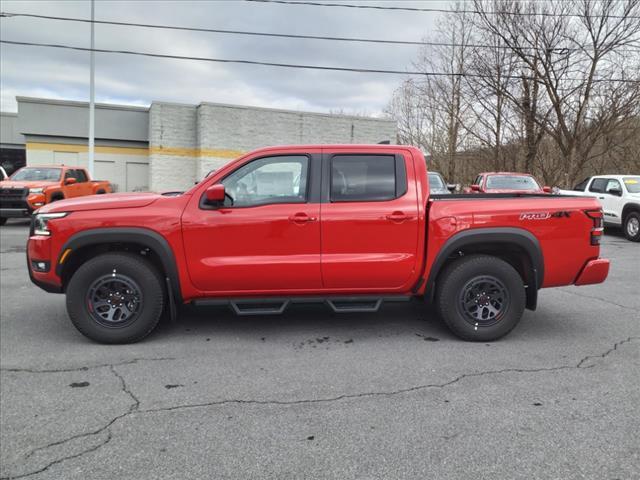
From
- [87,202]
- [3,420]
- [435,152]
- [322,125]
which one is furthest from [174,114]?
[3,420]

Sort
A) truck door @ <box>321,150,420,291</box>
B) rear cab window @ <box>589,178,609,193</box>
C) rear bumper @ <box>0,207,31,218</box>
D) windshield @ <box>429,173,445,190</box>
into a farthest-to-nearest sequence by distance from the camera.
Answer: windshield @ <box>429,173,445,190</box>
rear bumper @ <box>0,207,31,218</box>
rear cab window @ <box>589,178,609,193</box>
truck door @ <box>321,150,420,291</box>

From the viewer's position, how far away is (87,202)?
14.8ft

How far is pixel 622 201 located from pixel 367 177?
466 inches

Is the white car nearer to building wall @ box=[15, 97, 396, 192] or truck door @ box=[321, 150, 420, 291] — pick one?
truck door @ box=[321, 150, 420, 291]

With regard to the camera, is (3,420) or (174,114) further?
(174,114)

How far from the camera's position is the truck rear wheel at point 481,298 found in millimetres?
4543

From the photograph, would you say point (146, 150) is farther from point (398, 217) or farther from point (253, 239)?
point (398, 217)

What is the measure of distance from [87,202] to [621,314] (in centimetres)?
596

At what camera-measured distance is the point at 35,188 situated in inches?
575

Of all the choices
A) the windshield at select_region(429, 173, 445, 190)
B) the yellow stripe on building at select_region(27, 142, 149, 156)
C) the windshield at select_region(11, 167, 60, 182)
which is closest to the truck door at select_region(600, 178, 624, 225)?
the windshield at select_region(429, 173, 445, 190)

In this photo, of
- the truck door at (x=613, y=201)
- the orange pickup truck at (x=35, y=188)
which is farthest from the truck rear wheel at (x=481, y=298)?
the orange pickup truck at (x=35, y=188)

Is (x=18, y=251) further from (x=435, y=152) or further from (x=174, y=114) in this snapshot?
(x=435, y=152)

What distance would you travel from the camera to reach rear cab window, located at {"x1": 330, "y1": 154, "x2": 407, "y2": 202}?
455cm

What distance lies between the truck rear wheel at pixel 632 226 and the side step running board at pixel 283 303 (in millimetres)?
11178
